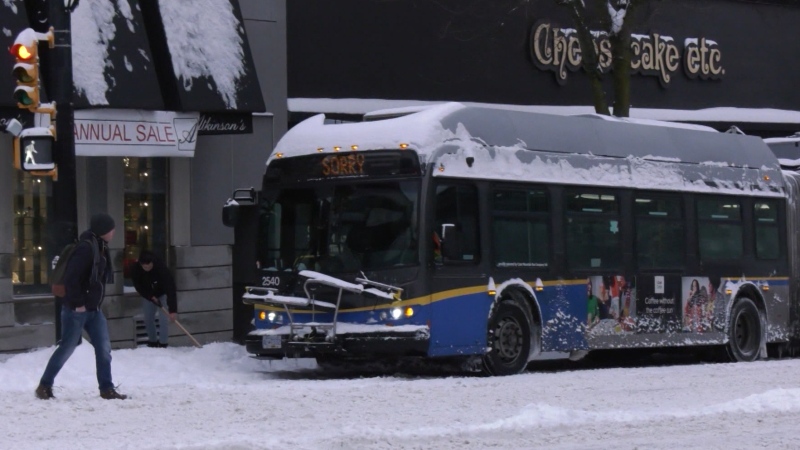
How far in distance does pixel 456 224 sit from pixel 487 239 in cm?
54

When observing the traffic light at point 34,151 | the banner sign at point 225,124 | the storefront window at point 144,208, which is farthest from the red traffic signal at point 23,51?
the storefront window at point 144,208

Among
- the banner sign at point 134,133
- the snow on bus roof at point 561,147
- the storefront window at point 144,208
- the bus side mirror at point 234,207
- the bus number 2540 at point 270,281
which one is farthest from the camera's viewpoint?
the storefront window at point 144,208

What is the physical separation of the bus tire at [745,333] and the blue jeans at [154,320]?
26.8 ft

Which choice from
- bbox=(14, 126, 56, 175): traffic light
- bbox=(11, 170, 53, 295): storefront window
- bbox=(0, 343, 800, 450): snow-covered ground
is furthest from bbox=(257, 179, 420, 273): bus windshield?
bbox=(11, 170, 53, 295): storefront window

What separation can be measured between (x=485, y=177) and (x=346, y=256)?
6.18 ft

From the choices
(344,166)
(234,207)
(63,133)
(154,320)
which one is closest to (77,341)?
(63,133)

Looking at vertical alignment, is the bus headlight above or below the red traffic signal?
below

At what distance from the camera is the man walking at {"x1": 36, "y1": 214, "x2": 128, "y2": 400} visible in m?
12.3

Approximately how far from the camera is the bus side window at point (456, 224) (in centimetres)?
1534

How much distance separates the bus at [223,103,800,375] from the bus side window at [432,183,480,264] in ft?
0.06

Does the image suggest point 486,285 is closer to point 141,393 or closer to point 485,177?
point 485,177

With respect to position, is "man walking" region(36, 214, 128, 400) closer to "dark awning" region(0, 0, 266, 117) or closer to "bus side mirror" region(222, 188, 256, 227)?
"bus side mirror" region(222, 188, 256, 227)

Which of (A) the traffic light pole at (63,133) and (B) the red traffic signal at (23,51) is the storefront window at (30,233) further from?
(B) the red traffic signal at (23,51)

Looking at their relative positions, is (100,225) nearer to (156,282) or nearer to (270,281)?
(270,281)
